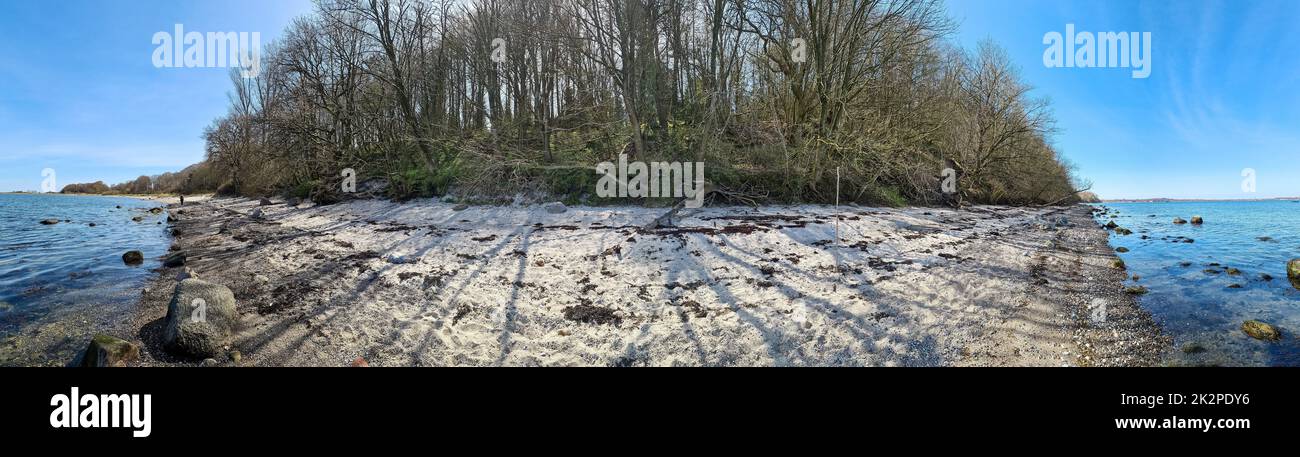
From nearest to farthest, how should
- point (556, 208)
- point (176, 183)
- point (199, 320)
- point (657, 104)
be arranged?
1. point (199, 320)
2. point (556, 208)
3. point (657, 104)
4. point (176, 183)

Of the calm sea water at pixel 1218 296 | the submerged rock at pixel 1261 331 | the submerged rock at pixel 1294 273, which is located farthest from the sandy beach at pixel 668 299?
the submerged rock at pixel 1294 273

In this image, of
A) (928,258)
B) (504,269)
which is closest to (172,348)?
(504,269)

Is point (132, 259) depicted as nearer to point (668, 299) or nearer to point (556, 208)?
point (556, 208)

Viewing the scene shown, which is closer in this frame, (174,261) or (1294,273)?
(1294,273)

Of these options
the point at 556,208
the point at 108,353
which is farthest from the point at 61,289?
the point at 556,208

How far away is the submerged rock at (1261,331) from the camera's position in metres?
4.49

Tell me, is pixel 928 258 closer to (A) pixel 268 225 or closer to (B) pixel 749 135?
(B) pixel 749 135

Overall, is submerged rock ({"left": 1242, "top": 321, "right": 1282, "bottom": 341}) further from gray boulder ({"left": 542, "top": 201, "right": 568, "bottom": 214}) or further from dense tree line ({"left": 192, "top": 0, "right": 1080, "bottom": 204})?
gray boulder ({"left": 542, "top": 201, "right": 568, "bottom": 214})

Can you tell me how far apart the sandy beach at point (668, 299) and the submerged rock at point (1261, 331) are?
2.47 ft

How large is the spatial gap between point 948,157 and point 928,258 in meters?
15.8

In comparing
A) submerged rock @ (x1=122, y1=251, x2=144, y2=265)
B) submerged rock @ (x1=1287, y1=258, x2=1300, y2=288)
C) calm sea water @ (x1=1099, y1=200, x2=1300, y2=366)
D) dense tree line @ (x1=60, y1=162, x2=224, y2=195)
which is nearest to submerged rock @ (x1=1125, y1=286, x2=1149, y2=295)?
calm sea water @ (x1=1099, y1=200, x2=1300, y2=366)

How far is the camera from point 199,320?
406 centimetres

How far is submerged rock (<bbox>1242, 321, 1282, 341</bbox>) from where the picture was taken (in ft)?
14.7

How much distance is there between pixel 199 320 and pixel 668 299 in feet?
14.4
